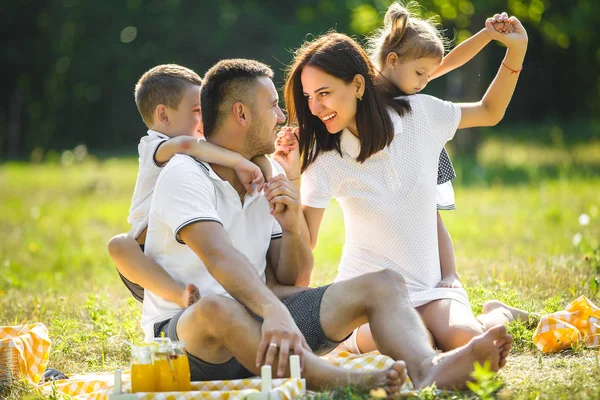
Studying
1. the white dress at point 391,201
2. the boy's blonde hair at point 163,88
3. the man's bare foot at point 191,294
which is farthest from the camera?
the boy's blonde hair at point 163,88

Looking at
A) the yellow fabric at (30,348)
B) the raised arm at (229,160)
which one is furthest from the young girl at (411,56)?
the yellow fabric at (30,348)

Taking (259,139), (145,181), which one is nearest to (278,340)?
(259,139)

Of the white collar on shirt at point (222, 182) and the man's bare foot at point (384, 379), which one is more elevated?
the white collar on shirt at point (222, 182)

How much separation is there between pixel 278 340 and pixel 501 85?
2025 millimetres

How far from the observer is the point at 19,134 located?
979 inches

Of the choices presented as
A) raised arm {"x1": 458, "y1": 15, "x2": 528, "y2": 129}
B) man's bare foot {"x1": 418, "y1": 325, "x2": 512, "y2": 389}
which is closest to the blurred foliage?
raised arm {"x1": 458, "y1": 15, "x2": 528, "y2": 129}

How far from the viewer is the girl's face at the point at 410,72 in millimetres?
4348

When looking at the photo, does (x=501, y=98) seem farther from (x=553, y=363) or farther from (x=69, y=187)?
(x=69, y=187)

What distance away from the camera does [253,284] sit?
3.34 meters

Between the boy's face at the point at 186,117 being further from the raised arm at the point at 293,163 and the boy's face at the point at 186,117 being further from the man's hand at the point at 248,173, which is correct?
the man's hand at the point at 248,173

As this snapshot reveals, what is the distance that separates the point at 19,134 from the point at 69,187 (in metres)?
12.0

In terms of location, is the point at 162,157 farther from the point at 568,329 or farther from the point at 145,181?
the point at 568,329

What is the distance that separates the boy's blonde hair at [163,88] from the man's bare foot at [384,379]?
1.96 m

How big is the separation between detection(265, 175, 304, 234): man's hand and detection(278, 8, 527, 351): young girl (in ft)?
1.35
